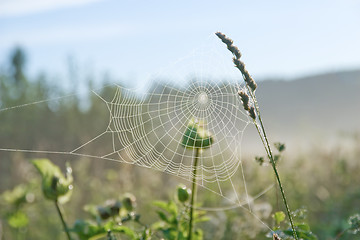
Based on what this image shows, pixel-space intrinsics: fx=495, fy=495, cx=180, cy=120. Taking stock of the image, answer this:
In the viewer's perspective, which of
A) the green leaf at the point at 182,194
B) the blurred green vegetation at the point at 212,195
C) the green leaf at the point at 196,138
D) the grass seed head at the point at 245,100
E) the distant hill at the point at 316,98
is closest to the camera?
the grass seed head at the point at 245,100

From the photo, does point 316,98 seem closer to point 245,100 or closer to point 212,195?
point 212,195

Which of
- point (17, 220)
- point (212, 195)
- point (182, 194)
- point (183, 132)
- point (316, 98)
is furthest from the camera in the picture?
point (316, 98)

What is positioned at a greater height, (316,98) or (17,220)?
(316,98)

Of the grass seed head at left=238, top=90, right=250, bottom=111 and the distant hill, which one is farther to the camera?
the distant hill

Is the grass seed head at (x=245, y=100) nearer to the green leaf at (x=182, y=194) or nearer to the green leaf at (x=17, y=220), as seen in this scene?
the green leaf at (x=182, y=194)

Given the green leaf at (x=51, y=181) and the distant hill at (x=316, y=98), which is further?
the distant hill at (x=316, y=98)

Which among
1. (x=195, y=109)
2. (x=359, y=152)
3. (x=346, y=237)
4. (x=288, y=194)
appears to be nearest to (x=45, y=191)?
(x=195, y=109)

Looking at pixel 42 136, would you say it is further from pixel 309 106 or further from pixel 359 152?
pixel 309 106

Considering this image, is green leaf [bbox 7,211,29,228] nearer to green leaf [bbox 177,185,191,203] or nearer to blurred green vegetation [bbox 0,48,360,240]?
blurred green vegetation [bbox 0,48,360,240]

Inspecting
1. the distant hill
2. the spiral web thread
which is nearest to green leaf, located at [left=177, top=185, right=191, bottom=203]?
the spiral web thread

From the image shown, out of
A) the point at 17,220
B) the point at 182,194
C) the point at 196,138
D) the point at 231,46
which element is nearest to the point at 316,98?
the point at 17,220

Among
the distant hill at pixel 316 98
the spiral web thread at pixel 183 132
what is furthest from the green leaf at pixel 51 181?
the distant hill at pixel 316 98
